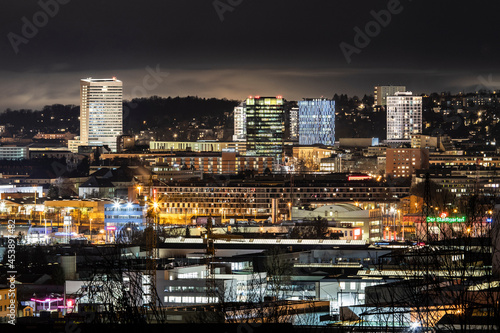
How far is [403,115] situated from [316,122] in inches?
290

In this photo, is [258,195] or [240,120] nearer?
[258,195]

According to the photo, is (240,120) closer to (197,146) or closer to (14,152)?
A: (197,146)

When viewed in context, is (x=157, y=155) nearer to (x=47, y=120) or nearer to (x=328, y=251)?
(x=47, y=120)

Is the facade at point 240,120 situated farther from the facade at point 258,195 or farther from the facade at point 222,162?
the facade at point 258,195

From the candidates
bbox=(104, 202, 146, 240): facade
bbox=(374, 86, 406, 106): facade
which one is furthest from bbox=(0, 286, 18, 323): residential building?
bbox=(374, 86, 406, 106): facade

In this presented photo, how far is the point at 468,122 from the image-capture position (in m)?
103

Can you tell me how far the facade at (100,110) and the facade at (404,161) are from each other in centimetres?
3856

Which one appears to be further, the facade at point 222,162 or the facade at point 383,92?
the facade at point 383,92

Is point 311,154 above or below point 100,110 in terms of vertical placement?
below

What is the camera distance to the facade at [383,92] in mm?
124875

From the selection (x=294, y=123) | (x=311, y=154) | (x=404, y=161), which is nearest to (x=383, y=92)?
(x=294, y=123)

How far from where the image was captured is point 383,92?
126 metres

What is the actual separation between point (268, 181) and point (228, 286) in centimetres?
3606

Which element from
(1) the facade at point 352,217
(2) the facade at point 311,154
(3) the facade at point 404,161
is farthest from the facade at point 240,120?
(1) the facade at point 352,217
